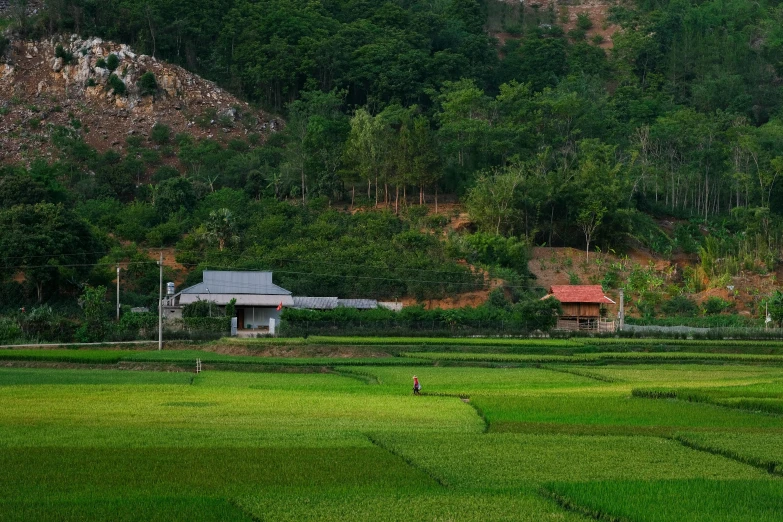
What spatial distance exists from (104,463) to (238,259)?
4803cm

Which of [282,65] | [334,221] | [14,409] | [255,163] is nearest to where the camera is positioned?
[14,409]

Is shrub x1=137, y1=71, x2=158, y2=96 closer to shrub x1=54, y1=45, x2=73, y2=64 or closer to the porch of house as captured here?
shrub x1=54, y1=45, x2=73, y2=64

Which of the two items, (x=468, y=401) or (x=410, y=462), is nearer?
(x=410, y=462)

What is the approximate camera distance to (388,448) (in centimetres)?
2041

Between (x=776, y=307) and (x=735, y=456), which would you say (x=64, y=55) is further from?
(x=735, y=456)

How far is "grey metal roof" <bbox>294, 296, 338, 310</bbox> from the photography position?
60.0 metres

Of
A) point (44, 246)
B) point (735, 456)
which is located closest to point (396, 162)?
point (44, 246)

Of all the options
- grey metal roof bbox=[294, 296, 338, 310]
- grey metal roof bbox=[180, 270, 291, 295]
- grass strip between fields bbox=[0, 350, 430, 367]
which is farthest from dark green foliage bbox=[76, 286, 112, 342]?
grey metal roof bbox=[294, 296, 338, 310]

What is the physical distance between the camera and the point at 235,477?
17.1 metres

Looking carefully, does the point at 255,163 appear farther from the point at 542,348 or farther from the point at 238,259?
the point at 542,348

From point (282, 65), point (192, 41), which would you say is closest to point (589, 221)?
point (282, 65)

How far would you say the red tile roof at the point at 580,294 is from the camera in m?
61.2

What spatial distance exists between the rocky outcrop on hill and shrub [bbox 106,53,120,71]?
0.08 m

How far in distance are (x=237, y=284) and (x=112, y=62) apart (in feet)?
119
